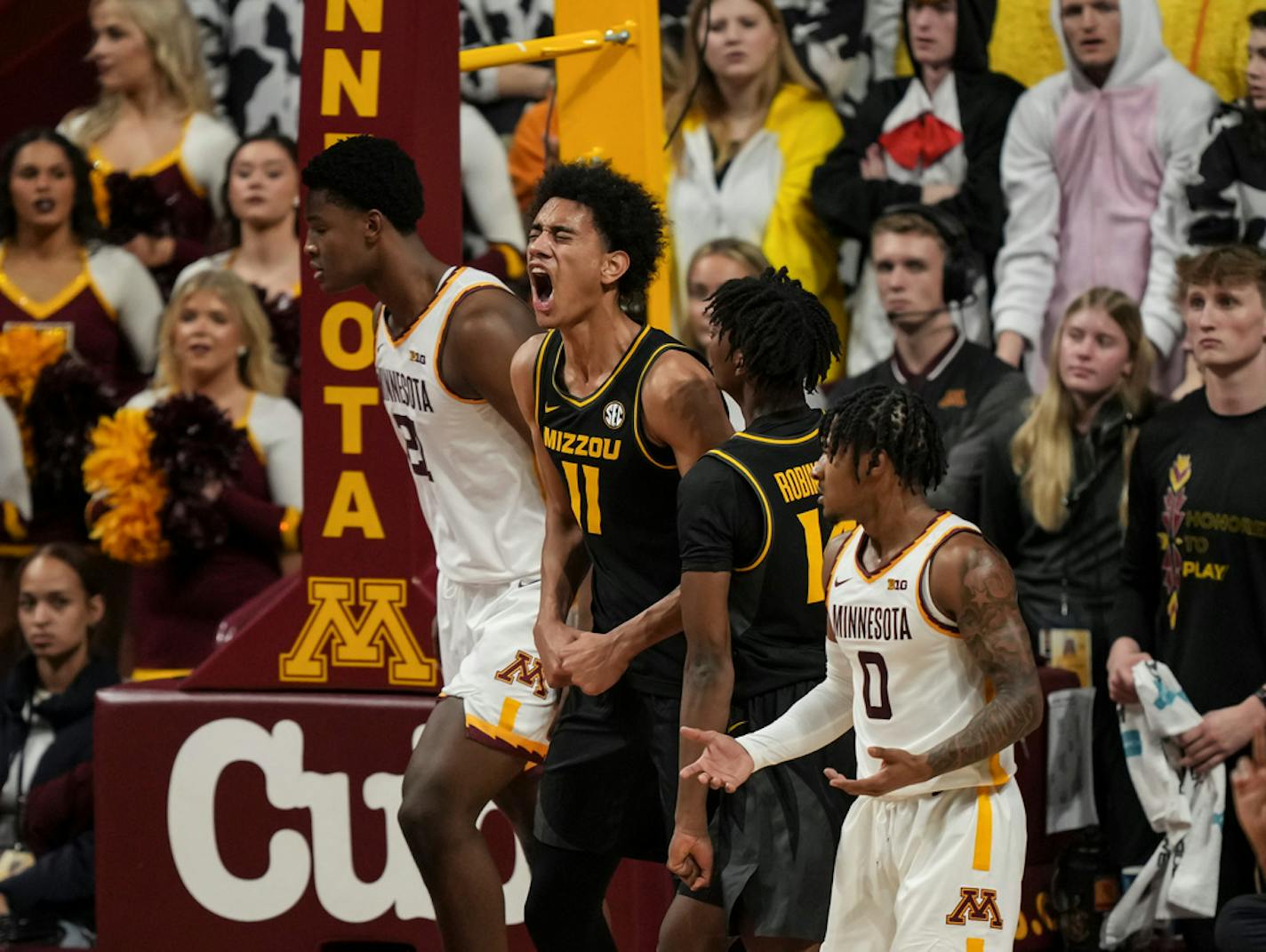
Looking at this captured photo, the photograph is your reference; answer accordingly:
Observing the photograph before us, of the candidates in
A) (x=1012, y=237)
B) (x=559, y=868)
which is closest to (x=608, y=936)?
(x=559, y=868)

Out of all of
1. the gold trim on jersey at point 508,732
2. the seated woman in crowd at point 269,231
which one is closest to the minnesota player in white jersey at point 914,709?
the gold trim on jersey at point 508,732

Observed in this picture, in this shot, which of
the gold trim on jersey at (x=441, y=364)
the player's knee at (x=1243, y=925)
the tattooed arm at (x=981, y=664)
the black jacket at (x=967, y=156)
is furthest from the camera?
the black jacket at (x=967, y=156)

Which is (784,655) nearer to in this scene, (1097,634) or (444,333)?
(444,333)

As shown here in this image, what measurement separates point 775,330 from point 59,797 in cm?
347

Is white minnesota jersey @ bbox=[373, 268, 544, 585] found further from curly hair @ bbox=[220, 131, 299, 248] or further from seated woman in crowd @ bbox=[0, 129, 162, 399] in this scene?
seated woman in crowd @ bbox=[0, 129, 162, 399]

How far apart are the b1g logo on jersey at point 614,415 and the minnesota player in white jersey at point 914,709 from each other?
0.52 m

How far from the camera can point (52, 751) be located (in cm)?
701

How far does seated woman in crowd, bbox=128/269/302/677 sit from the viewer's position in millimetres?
7527

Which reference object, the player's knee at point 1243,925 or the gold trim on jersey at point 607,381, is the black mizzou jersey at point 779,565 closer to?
the gold trim on jersey at point 607,381

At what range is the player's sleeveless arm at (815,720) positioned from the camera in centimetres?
432

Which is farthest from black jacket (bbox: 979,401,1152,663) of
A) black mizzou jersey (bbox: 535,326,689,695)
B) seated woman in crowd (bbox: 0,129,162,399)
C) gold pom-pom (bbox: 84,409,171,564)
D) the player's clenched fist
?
seated woman in crowd (bbox: 0,129,162,399)

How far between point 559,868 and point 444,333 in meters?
1.31

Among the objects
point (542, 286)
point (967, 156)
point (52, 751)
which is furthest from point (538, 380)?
point (967, 156)

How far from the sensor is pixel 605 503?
472 centimetres
